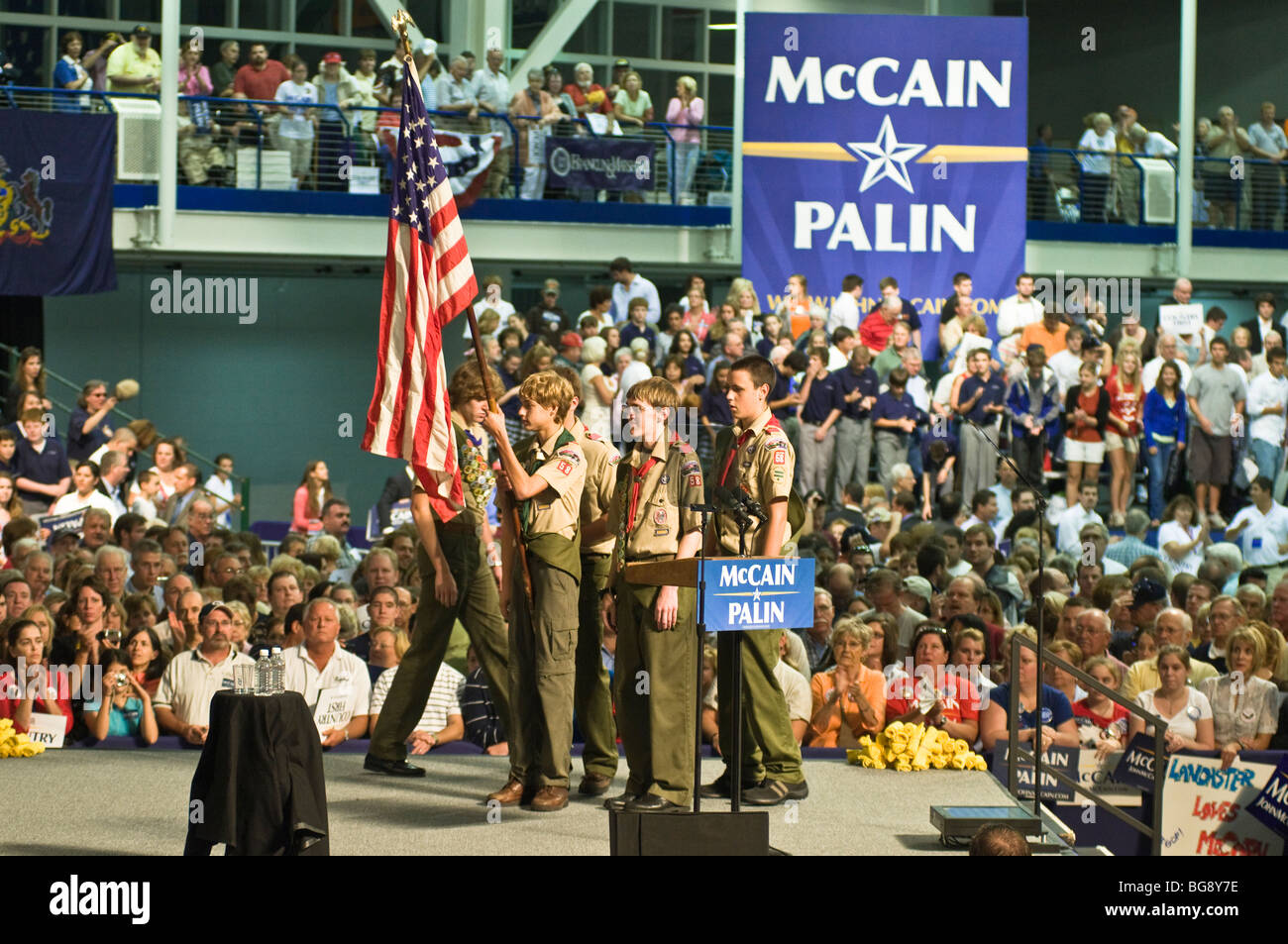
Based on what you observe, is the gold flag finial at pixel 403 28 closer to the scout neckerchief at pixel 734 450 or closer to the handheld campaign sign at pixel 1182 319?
the scout neckerchief at pixel 734 450

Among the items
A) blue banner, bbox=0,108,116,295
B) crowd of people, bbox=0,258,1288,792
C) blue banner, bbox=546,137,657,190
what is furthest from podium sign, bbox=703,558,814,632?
blue banner, bbox=546,137,657,190

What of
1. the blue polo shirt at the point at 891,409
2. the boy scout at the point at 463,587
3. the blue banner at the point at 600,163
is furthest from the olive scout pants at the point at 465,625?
the blue banner at the point at 600,163

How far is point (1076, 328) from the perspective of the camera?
16.8m

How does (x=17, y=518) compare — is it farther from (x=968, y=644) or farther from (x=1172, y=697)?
(x=1172, y=697)

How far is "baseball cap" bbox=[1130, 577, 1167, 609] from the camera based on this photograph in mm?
11352

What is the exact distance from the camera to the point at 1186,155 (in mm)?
21688

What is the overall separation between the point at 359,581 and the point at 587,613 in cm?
403

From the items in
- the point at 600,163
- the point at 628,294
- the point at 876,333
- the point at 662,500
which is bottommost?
the point at 662,500

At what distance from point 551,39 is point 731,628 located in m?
17.4

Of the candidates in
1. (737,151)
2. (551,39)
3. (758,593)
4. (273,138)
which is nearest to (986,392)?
(737,151)

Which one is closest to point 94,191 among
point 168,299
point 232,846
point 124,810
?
point 168,299

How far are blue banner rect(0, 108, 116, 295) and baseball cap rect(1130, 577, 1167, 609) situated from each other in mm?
10957

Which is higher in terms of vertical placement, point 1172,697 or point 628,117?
point 628,117

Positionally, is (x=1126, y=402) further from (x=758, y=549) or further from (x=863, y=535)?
(x=758, y=549)
